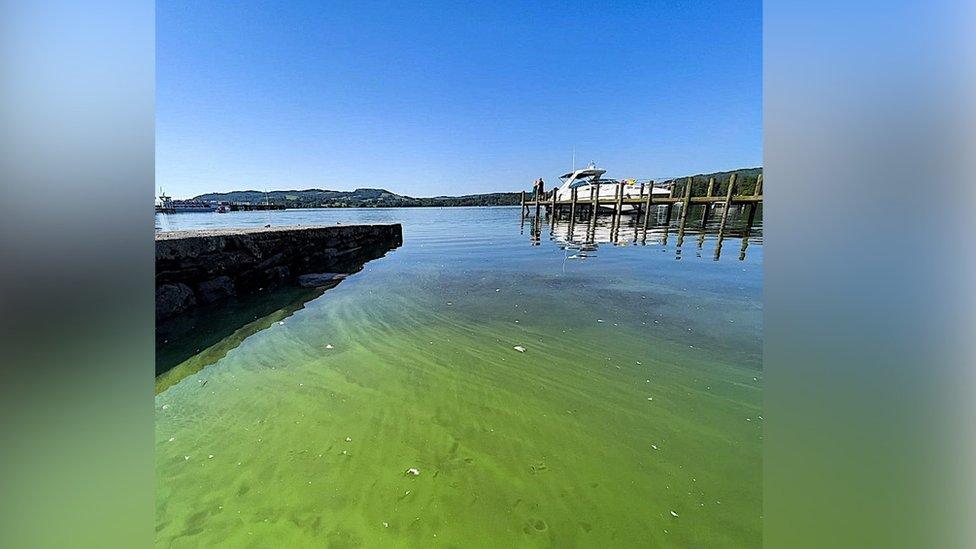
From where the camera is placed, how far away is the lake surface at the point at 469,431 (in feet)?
4.99

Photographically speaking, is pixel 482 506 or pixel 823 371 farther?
pixel 482 506

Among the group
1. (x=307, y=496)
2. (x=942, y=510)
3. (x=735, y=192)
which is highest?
(x=735, y=192)

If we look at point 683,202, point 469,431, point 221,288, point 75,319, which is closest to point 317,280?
point 221,288

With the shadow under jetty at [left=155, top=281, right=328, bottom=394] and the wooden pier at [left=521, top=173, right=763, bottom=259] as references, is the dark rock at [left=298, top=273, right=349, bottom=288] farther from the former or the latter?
the wooden pier at [left=521, top=173, right=763, bottom=259]

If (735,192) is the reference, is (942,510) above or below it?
below

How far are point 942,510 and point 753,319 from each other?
387cm

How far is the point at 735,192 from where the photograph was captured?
677 inches

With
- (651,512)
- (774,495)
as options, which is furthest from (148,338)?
(651,512)

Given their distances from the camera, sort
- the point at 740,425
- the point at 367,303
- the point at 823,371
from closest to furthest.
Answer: the point at 823,371, the point at 740,425, the point at 367,303

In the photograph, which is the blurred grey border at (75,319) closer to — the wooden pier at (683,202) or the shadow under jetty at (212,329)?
the shadow under jetty at (212,329)

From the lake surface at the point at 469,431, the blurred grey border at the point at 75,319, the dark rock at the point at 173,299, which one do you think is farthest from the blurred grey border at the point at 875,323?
the dark rock at the point at 173,299

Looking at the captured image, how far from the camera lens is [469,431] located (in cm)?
220

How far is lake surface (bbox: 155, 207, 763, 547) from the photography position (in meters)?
1.52

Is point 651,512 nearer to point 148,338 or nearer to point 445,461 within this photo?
point 445,461
